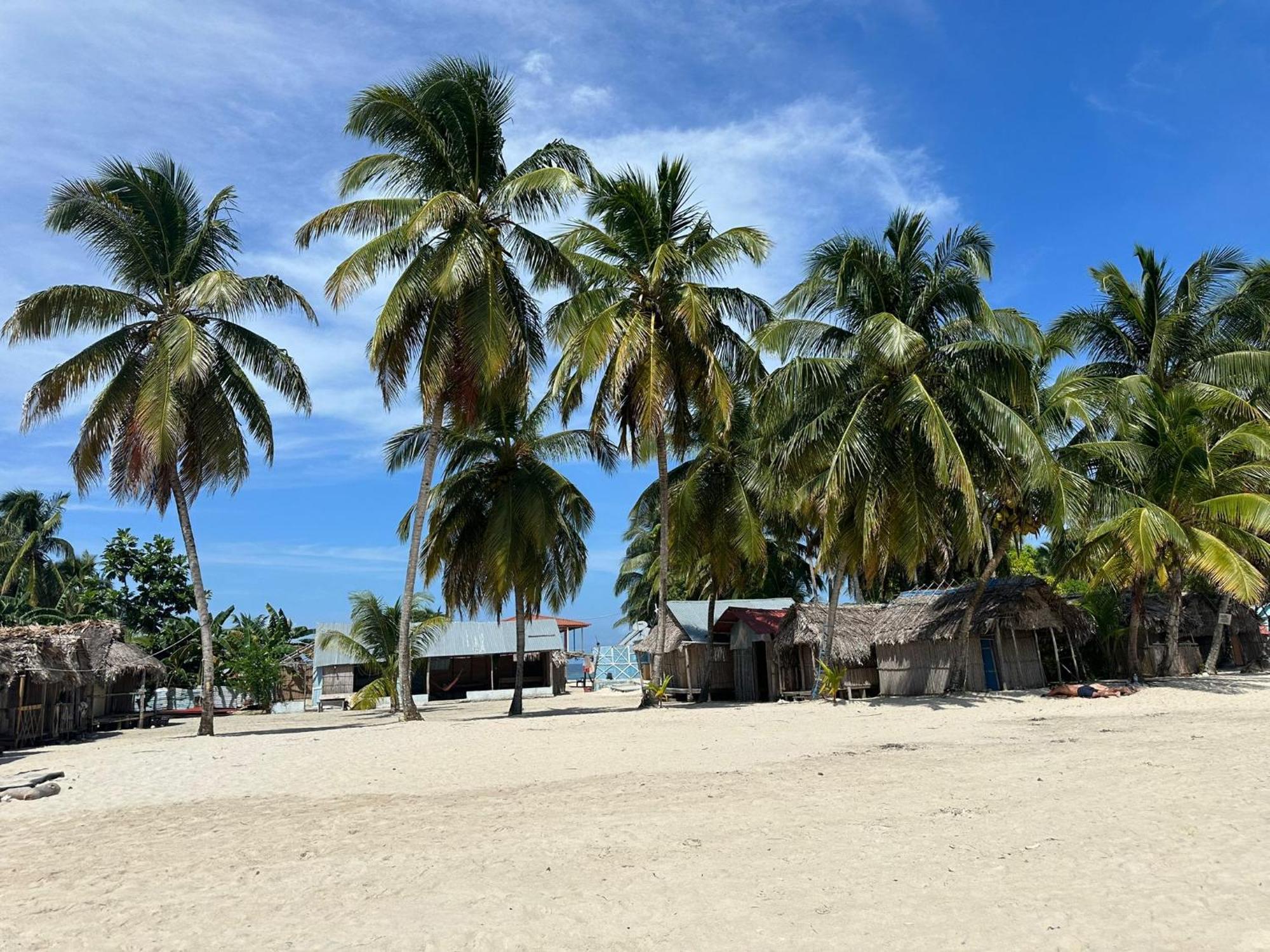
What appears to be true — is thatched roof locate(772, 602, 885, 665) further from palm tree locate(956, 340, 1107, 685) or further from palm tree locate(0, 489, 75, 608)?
palm tree locate(0, 489, 75, 608)

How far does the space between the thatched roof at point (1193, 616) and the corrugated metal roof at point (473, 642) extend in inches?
829

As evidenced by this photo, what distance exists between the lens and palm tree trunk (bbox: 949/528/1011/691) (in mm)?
19719

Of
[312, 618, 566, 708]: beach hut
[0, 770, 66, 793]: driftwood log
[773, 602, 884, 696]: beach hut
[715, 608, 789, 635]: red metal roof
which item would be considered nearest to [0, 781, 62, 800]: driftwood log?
[0, 770, 66, 793]: driftwood log

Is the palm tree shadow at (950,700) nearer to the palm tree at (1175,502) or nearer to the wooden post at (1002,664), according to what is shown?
the wooden post at (1002,664)

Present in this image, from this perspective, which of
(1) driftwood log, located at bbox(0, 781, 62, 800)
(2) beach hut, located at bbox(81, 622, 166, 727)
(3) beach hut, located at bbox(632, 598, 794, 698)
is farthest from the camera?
(3) beach hut, located at bbox(632, 598, 794, 698)

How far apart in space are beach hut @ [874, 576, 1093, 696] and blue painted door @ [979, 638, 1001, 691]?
0.05ft

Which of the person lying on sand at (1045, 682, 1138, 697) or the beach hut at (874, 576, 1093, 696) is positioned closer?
the person lying on sand at (1045, 682, 1138, 697)

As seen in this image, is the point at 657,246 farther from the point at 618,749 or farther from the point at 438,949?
the point at 438,949

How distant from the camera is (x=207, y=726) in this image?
668 inches

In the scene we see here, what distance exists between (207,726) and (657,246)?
45.9 feet

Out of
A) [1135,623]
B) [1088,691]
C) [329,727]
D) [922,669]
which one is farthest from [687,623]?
[1088,691]

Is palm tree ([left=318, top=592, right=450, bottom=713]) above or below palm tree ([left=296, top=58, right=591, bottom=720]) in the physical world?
below

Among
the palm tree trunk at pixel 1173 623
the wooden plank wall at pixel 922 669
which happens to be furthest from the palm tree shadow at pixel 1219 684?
the wooden plank wall at pixel 922 669

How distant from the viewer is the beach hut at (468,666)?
3419cm
